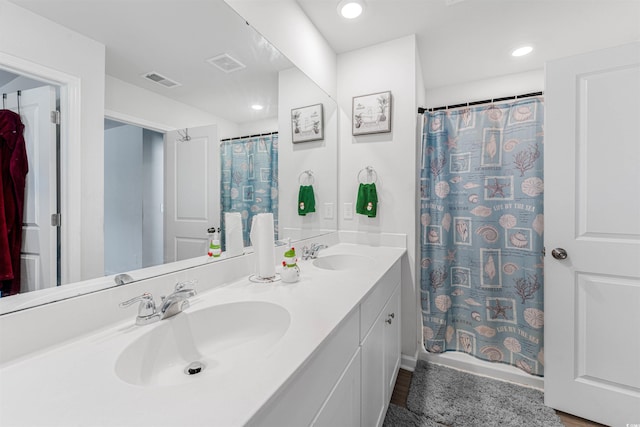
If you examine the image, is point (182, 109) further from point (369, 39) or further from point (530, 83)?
point (530, 83)

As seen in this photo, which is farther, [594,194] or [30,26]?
[594,194]

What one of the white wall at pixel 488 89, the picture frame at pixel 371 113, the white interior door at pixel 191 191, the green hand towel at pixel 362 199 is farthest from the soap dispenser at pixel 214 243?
the white wall at pixel 488 89

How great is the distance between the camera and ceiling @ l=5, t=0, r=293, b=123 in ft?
2.30

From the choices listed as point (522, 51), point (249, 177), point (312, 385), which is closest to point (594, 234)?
point (522, 51)

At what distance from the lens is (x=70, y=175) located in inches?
26.3

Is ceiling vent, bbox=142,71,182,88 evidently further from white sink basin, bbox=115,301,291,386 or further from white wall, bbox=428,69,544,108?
white wall, bbox=428,69,544,108

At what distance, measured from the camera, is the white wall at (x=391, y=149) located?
182 centimetres

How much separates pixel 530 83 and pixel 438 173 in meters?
1.24

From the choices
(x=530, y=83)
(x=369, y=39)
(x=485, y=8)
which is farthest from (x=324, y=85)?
(x=530, y=83)

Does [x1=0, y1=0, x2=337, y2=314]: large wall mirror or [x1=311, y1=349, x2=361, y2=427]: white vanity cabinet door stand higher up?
[x1=0, y1=0, x2=337, y2=314]: large wall mirror


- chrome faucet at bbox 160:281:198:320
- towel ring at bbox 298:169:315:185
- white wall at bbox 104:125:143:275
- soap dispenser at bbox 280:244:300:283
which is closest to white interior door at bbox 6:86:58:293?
white wall at bbox 104:125:143:275

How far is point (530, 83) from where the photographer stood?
2.25 meters

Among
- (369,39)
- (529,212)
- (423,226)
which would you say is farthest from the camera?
(423,226)

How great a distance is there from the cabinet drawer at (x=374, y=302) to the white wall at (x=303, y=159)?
60 cm
